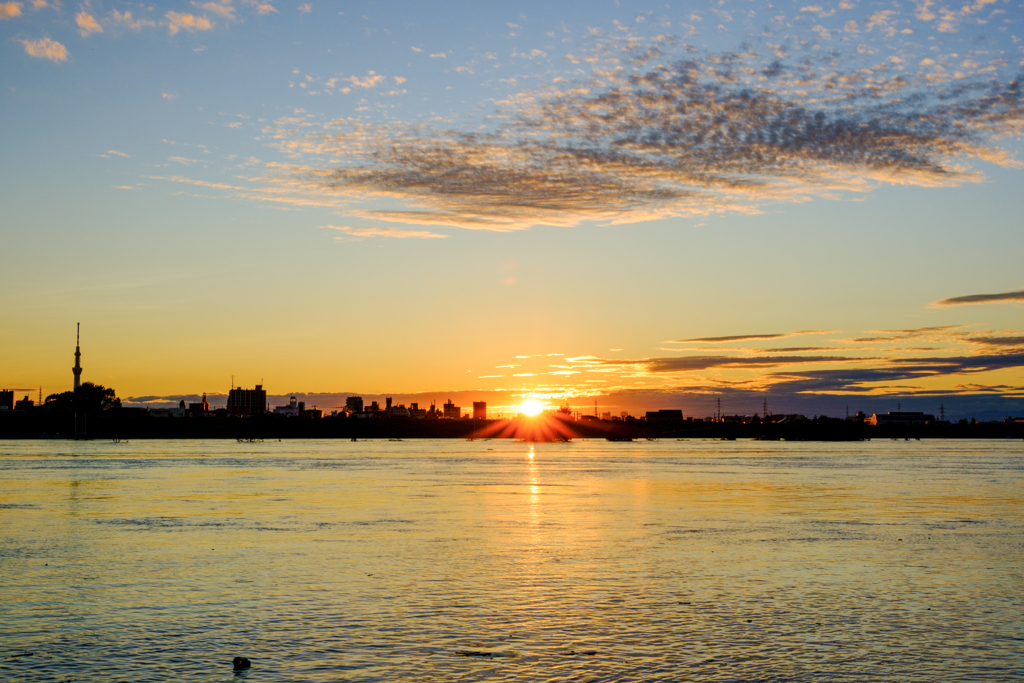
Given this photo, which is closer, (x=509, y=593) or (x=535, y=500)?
(x=509, y=593)

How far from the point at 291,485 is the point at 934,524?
4308 cm

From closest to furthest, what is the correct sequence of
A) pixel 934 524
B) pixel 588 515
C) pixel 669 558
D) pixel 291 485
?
pixel 669 558 < pixel 934 524 < pixel 588 515 < pixel 291 485

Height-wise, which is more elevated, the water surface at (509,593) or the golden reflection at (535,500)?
the water surface at (509,593)

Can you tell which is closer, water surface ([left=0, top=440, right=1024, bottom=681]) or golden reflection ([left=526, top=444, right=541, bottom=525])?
water surface ([left=0, top=440, right=1024, bottom=681])

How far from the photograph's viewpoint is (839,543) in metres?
31.6

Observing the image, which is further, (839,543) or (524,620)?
(839,543)

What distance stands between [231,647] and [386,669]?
134 inches

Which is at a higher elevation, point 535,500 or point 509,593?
point 509,593

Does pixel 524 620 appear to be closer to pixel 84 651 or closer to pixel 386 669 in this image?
pixel 386 669

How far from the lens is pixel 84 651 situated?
53.5 feet

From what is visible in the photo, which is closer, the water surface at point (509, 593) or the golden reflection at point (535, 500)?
the water surface at point (509, 593)

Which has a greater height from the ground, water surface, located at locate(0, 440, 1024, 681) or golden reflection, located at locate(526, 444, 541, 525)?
water surface, located at locate(0, 440, 1024, 681)

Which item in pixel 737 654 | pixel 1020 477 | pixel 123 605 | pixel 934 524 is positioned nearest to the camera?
→ pixel 737 654

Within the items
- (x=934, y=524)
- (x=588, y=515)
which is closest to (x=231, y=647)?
(x=588, y=515)
